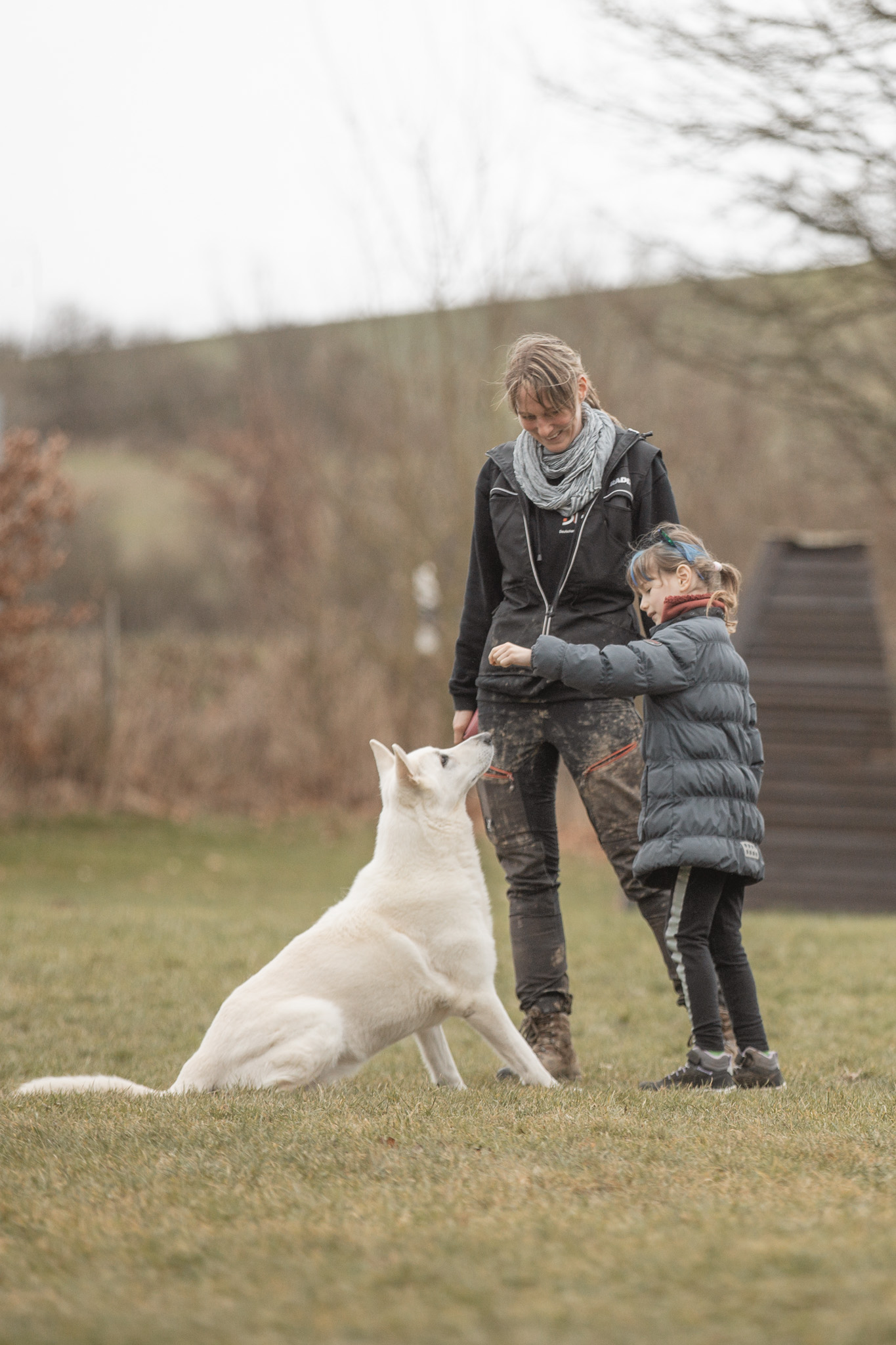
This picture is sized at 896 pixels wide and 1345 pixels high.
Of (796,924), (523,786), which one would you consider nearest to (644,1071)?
(523,786)

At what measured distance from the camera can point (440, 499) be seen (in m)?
17.6

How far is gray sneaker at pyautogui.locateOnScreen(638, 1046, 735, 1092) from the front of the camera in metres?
4.07

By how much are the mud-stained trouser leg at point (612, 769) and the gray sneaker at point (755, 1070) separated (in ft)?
1.08

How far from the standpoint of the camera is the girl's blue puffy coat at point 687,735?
3.94 metres

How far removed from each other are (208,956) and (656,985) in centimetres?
258

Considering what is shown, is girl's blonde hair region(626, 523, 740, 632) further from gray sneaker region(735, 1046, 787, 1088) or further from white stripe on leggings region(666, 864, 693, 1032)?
gray sneaker region(735, 1046, 787, 1088)

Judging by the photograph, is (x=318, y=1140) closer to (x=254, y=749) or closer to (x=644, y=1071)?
(x=644, y=1071)

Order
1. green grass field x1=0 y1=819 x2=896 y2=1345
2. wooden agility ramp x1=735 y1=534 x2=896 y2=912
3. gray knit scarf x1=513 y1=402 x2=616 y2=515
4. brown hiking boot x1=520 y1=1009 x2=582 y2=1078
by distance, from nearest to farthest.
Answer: green grass field x1=0 y1=819 x2=896 y2=1345
gray knit scarf x1=513 y1=402 x2=616 y2=515
brown hiking boot x1=520 y1=1009 x2=582 y2=1078
wooden agility ramp x1=735 y1=534 x2=896 y2=912

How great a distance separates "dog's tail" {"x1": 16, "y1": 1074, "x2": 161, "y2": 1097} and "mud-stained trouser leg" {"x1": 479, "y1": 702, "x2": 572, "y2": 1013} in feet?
4.54

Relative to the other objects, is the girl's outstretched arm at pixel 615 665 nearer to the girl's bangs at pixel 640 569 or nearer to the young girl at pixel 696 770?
the young girl at pixel 696 770

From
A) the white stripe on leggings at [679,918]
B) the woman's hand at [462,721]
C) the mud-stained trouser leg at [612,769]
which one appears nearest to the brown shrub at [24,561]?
the woman's hand at [462,721]

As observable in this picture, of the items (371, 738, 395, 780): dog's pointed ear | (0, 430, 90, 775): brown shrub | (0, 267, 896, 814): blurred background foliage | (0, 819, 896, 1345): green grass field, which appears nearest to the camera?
(0, 819, 896, 1345): green grass field

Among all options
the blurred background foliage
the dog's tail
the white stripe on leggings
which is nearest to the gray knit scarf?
the white stripe on leggings

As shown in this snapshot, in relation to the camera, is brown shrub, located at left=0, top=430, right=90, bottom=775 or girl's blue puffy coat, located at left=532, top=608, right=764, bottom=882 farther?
brown shrub, located at left=0, top=430, right=90, bottom=775
